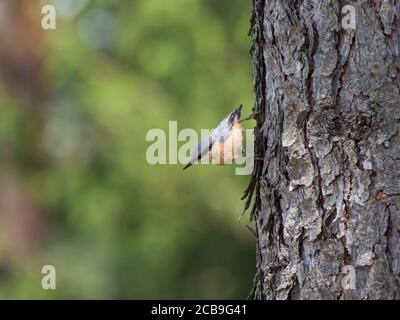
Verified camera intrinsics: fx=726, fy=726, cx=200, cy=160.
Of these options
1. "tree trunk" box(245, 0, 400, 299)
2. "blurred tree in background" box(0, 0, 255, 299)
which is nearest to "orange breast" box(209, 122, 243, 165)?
"tree trunk" box(245, 0, 400, 299)

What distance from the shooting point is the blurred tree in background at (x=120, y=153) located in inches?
254

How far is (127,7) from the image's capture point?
22.7 ft

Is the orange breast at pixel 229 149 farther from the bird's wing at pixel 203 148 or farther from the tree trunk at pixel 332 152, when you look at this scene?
the tree trunk at pixel 332 152

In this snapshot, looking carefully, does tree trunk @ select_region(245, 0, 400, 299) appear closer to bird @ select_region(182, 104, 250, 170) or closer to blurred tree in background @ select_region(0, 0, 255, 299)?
bird @ select_region(182, 104, 250, 170)

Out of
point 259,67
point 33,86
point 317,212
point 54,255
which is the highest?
point 33,86

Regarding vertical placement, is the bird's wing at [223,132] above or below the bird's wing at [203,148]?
above

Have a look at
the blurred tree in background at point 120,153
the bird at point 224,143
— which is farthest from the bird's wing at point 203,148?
the blurred tree in background at point 120,153

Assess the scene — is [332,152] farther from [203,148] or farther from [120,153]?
[120,153]

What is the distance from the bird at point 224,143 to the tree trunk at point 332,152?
574 mm

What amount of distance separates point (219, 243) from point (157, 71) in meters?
1.74

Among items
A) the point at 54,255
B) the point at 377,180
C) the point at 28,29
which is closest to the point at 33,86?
the point at 28,29

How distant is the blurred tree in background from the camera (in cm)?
645

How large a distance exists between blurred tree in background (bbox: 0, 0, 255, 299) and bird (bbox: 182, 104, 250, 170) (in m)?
2.92

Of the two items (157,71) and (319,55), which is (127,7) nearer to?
(157,71)
